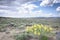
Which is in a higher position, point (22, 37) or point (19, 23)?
point (19, 23)

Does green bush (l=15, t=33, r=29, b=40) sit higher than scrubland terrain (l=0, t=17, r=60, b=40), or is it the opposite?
scrubland terrain (l=0, t=17, r=60, b=40)

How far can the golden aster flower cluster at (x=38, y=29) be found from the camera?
1826 mm

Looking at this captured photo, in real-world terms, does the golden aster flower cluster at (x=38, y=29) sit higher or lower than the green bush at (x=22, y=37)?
higher

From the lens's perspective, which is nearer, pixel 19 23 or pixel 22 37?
pixel 22 37

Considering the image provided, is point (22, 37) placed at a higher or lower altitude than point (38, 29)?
lower

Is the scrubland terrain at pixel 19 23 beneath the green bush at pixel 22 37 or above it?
above

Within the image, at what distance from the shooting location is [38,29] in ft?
6.01

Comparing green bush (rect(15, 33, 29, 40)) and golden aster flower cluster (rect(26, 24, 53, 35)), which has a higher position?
golden aster flower cluster (rect(26, 24, 53, 35))

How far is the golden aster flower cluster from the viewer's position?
1826 millimetres

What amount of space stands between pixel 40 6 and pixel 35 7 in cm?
8

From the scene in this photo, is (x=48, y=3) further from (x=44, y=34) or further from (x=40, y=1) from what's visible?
(x=44, y=34)

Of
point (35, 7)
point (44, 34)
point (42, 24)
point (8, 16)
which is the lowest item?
point (44, 34)

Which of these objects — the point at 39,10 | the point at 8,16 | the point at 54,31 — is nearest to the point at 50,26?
the point at 54,31

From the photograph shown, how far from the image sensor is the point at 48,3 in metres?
1.92
